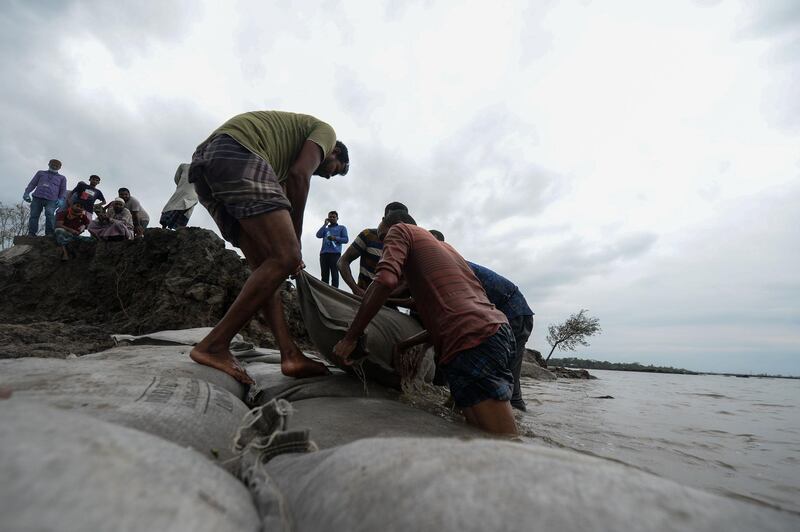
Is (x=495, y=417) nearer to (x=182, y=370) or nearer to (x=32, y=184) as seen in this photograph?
(x=182, y=370)

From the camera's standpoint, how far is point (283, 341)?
2.04m

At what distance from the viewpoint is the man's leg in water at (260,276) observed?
1.79 metres

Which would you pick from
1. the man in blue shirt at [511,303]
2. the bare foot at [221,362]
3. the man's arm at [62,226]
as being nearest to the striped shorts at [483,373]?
the bare foot at [221,362]

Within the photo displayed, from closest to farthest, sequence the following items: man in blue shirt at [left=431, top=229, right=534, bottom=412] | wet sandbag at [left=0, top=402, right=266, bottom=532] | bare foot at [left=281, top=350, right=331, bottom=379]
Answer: wet sandbag at [left=0, top=402, right=266, bottom=532], bare foot at [left=281, top=350, right=331, bottom=379], man in blue shirt at [left=431, top=229, right=534, bottom=412]

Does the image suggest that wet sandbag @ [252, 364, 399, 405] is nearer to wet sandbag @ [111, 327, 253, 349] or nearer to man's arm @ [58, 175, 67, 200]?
wet sandbag @ [111, 327, 253, 349]

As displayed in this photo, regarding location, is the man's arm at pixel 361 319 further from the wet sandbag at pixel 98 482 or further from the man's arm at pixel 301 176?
the wet sandbag at pixel 98 482

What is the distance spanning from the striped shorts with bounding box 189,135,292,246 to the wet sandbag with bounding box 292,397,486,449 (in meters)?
0.90

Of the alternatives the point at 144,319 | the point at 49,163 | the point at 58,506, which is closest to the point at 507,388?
the point at 58,506

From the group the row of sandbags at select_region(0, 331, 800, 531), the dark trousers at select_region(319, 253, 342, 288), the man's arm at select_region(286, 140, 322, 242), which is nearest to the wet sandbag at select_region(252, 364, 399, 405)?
the man's arm at select_region(286, 140, 322, 242)

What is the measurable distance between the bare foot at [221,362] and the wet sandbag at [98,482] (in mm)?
1247

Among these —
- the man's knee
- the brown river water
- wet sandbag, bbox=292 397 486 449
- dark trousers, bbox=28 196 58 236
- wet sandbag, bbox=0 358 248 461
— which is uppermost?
dark trousers, bbox=28 196 58 236

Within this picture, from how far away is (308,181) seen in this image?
2.06m

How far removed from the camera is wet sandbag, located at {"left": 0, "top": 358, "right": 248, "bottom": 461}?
948mm

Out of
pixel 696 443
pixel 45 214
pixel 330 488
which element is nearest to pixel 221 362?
pixel 330 488
